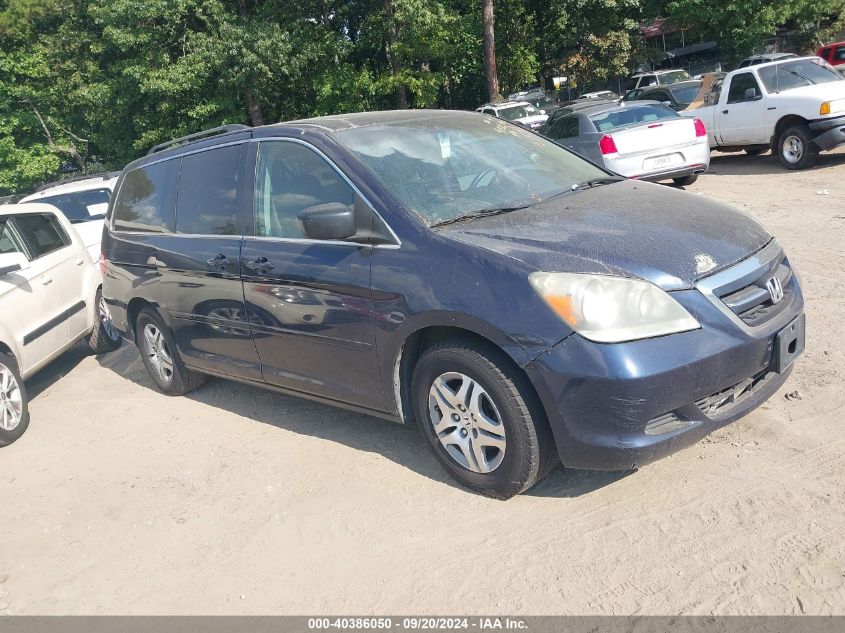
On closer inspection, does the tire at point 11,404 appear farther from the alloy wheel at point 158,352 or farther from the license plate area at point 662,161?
the license plate area at point 662,161

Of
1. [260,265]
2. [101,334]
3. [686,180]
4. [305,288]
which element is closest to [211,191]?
[260,265]

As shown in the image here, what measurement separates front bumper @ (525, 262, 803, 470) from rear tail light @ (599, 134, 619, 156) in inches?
328

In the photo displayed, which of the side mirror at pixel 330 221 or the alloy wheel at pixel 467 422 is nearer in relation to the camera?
the alloy wheel at pixel 467 422

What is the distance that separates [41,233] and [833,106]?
35.6ft

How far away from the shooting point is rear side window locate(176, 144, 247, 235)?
4797 mm

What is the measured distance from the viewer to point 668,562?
3059mm

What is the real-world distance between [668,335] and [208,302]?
303 centimetres

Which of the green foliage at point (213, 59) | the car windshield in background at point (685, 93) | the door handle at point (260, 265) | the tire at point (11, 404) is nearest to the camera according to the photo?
the door handle at point (260, 265)

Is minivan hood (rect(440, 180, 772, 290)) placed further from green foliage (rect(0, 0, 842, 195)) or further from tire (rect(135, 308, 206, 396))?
green foliage (rect(0, 0, 842, 195))

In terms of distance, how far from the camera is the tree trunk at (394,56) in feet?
86.1

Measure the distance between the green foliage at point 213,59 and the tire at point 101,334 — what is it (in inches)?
754

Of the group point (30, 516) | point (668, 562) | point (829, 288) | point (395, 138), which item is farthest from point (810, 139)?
point (30, 516)

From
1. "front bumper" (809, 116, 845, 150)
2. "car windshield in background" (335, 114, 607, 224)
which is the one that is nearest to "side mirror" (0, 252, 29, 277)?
"car windshield in background" (335, 114, 607, 224)

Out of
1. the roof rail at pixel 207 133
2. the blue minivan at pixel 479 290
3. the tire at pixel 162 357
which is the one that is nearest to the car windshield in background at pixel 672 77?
the roof rail at pixel 207 133
